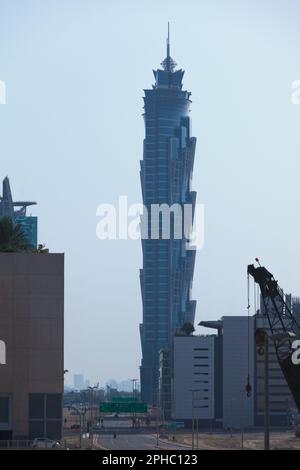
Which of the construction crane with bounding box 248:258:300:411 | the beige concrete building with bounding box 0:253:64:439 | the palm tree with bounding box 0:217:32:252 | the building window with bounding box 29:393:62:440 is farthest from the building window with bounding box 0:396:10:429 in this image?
the construction crane with bounding box 248:258:300:411

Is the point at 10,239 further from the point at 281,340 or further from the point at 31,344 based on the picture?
the point at 281,340

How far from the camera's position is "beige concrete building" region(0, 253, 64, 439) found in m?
137

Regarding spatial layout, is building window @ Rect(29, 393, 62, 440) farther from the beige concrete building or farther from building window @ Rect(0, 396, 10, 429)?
building window @ Rect(0, 396, 10, 429)

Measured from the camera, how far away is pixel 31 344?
451 ft

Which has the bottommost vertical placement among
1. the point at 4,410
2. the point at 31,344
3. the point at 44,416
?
the point at 44,416

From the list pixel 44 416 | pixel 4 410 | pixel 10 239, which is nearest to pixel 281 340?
pixel 44 416

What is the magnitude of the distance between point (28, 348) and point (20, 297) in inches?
214

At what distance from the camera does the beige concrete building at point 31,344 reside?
137m

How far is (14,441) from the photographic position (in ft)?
418

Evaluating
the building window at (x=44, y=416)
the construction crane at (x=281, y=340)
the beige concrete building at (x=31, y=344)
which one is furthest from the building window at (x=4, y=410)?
the construction crane at (x=281, y=340)

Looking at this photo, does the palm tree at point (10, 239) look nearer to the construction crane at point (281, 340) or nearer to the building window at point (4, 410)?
the building window at point (4, 410)
